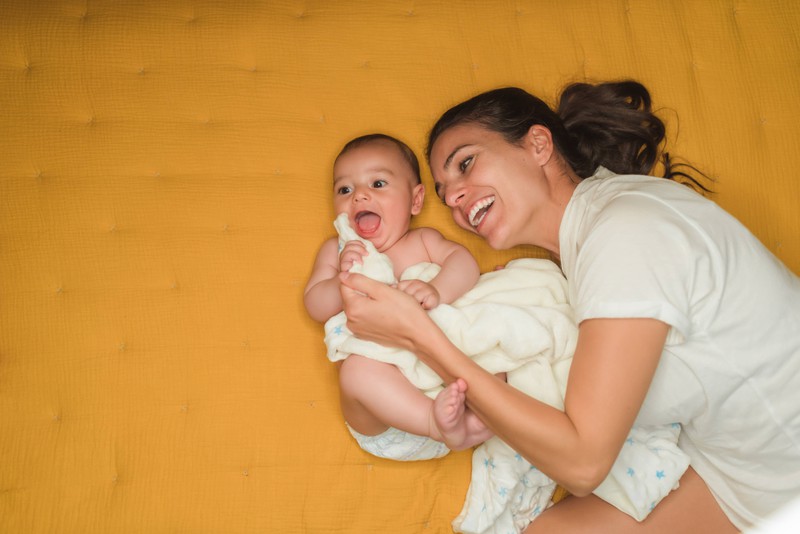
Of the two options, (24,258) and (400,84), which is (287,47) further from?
(24,258)

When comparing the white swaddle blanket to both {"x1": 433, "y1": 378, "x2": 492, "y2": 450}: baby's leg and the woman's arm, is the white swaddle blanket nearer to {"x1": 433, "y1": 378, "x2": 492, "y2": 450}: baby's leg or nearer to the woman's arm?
{"x1": 433, "y1": 378, "x2": 492, "y2": 450}: baby's leg

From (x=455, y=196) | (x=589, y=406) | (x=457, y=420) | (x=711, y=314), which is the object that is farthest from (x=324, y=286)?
(x=711, y=314)

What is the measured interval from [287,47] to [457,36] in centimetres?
52

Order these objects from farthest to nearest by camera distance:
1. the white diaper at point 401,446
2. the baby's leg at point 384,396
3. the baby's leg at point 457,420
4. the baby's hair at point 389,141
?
1. the baby's hair at point 389,141
2. the white diaper at point 401,446
3. the baby's leg at point 384,396
4. the baby's leg at point 457,420

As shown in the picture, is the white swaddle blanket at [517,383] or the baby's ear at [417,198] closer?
the white swaddle blanket at [517,383]

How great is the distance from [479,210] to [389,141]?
1.34 ft

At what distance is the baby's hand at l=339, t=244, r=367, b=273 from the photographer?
161 centimetres

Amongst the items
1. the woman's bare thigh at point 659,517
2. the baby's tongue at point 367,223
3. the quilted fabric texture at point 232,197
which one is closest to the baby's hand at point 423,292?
the baby's tongue at point 367,223

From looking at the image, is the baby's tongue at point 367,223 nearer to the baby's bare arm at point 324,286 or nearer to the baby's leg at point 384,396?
the baby's bare arm at point 324,286

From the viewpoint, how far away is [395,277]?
5.62ft

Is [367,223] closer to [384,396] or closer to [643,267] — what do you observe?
[384,396]

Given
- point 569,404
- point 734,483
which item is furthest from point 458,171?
point 734,483

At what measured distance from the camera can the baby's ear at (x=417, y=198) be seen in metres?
1.83

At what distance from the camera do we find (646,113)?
1719 millimetres
